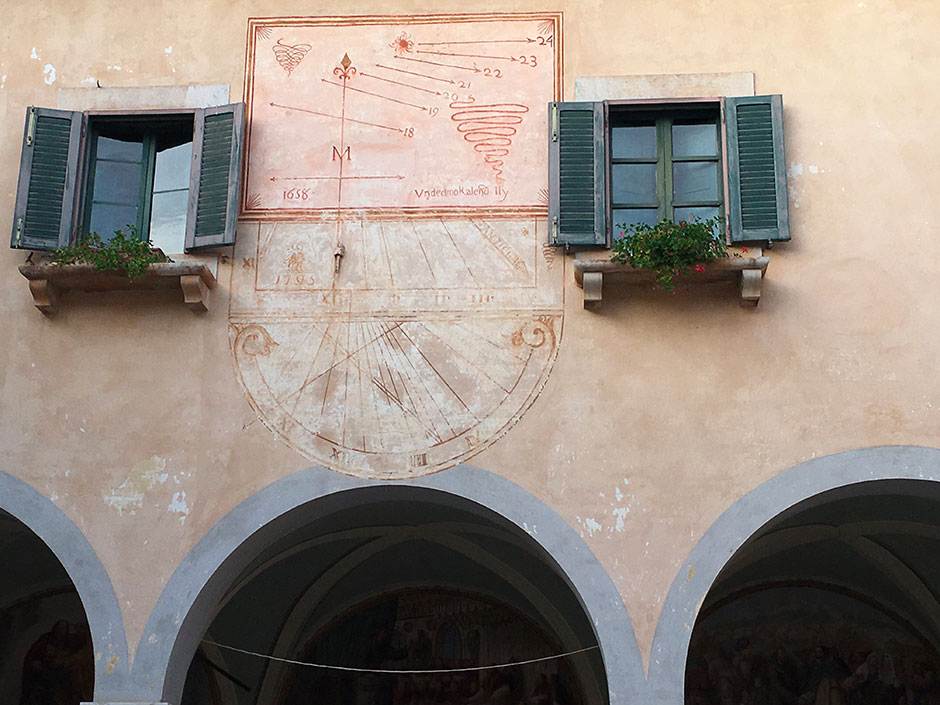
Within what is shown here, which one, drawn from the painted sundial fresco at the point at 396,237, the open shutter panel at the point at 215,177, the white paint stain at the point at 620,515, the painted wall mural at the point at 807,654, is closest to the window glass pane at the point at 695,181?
the painted sundial fresco at the point at 396,237

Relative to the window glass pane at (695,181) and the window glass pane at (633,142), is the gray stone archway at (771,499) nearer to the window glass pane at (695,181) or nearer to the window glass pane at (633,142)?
the window glass pane at (695,181)

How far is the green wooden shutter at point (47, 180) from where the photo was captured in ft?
31.3

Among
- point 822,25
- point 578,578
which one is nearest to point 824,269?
point 822,25

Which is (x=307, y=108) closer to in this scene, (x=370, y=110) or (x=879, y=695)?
(x=370, y=110)

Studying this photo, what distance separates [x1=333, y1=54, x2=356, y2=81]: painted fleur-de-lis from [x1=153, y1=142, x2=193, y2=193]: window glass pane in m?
1.16

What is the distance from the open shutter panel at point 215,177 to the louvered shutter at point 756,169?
3337mm

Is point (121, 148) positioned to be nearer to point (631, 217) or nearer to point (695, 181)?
point (631, 217)

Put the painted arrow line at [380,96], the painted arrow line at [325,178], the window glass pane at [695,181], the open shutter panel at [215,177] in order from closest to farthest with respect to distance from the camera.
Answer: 1. the open shutter panel at [215,177]
2. the window glass pane at [695,181]
3. the painted arrow line at [325,178]
4. the painted arrow line at [380,96]

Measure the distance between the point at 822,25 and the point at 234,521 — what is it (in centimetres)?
527

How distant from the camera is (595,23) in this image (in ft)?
32.6

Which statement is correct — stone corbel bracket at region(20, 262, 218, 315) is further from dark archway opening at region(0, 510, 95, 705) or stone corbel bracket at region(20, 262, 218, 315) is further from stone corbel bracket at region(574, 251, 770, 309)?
dark archway opening at region(0, 510, 95, 705)

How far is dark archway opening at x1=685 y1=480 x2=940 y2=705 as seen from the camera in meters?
11.5

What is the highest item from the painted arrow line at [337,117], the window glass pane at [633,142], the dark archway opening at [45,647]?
the painted arrow line at [337,117]

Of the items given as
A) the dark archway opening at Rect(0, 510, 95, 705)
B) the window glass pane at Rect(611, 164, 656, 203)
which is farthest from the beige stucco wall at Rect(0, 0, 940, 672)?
the dark archway opening at Rect(0, 510, 95, 705)
